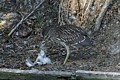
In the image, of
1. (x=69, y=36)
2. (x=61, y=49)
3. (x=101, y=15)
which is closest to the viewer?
(x=69, y=36)

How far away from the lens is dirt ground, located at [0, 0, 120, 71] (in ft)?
24.0

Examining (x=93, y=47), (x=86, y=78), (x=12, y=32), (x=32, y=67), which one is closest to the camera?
(x=86, y=78)

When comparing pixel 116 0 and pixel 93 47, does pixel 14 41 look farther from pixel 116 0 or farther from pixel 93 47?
pixel 116 0

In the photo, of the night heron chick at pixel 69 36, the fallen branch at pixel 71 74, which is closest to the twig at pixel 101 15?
the night heron chick at pixel 69 36

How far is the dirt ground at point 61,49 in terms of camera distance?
24.0ft

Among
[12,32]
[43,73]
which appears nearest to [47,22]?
[12,32]

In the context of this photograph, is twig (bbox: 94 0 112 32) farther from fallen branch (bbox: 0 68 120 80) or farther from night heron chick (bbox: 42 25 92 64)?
fallen branch (bbox: 0 68 120 80)

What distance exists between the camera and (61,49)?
807cm

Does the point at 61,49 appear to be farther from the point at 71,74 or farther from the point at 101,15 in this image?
the point at 71,74

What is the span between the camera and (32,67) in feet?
23.5

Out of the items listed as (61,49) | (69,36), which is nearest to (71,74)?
(69,36)

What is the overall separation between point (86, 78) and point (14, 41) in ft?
8.09

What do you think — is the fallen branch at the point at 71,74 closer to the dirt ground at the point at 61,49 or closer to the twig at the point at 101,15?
the dirt ground at the point at 61,49

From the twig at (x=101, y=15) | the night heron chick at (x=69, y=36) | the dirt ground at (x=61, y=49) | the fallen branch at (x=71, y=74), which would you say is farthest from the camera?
the twig at (x=101, y=15)
